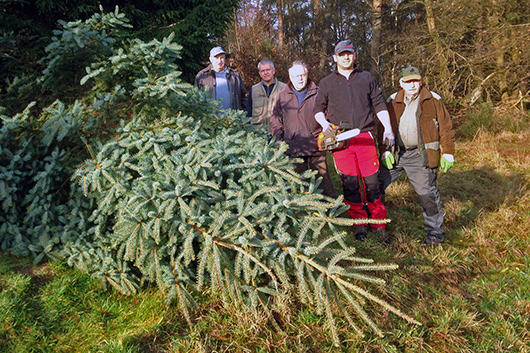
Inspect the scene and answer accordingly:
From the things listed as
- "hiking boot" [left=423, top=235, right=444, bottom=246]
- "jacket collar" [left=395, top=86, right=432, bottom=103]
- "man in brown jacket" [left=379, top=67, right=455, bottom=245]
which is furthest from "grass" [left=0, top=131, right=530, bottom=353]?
"jacket collar" [left=395, top=86, right=432, bottom=103]

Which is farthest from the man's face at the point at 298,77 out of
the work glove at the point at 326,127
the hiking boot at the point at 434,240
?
the hiking boot at the point at 434,240

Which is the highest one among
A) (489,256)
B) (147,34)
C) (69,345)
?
(147,34)

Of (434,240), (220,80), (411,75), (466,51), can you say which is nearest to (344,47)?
(411,75)

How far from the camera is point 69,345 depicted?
7.23 feet

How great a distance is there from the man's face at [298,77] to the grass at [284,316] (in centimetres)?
202

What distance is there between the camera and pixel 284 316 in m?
2.48

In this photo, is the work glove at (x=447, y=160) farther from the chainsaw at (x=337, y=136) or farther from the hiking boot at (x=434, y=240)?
the chainsaw at (x=337, y=136)

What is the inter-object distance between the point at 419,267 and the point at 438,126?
1570 millimetres

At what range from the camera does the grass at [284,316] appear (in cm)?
226

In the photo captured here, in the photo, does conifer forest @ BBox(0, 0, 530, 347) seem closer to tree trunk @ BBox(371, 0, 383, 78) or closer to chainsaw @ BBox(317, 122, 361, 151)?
chainsaw @ BBox(317, 122, 361, 151)

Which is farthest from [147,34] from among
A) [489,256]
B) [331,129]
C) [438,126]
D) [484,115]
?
[484,115]

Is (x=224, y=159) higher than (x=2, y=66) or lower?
lower

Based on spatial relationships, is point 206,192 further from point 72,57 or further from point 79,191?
point 72,57

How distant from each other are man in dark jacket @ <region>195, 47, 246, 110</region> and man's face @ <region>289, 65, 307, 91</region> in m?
1.11
